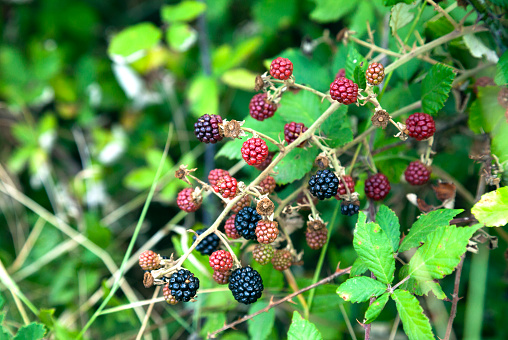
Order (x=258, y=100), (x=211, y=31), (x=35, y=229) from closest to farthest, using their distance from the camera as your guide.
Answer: (x=258, y=100) → (x=35, y=229) → (x=211, y=31)

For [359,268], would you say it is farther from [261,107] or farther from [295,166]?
[261,107]

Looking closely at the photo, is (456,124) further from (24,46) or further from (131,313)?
(24,46)

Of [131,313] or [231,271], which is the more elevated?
[231,271]

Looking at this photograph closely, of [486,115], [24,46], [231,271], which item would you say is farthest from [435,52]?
[24,46]

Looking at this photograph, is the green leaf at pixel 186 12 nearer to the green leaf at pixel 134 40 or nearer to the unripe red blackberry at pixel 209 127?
the green leaf at pixel 134 40

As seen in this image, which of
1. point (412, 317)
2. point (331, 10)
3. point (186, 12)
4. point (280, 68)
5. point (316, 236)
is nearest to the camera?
point (412, 317)

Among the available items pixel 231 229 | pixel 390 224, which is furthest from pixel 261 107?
pixel 390 224

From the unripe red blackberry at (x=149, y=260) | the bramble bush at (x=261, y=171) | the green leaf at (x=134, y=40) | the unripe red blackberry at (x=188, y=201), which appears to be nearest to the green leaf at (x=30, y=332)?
the bramble bush at (x=261, y=171)
